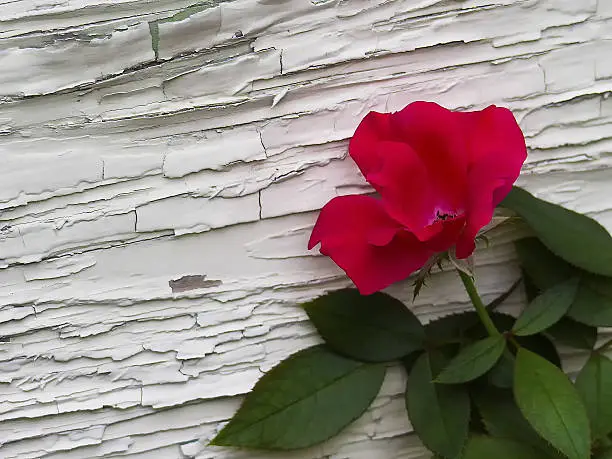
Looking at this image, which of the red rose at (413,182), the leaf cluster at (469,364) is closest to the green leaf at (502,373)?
the leaf cluster at (469,364)

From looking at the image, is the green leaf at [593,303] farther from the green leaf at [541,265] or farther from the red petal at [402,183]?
the red petal at [402,183]

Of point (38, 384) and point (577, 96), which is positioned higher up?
point (577, 96)

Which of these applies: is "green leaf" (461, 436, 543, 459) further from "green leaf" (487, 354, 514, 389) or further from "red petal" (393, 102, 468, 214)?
"red petal" (393, 102, 468, 214)

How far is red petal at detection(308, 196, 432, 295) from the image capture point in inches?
14.8

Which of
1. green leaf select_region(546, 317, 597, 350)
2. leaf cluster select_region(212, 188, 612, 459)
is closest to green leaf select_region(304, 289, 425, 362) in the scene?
leaf cluster select_region(212, 188, 612, 459)

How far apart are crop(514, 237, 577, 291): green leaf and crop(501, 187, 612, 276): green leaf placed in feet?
0.06

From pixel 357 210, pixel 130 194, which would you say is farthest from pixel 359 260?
pixel 130 194

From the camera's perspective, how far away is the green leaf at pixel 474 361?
0.41 m

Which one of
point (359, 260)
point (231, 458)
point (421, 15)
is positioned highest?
point (421, 15)

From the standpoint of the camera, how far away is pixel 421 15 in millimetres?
420

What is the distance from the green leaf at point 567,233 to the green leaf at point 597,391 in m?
0.07

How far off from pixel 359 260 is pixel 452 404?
0.13 metres

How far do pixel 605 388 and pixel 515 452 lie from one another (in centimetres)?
8

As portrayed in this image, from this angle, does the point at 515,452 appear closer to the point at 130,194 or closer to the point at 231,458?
the point at 231,458
